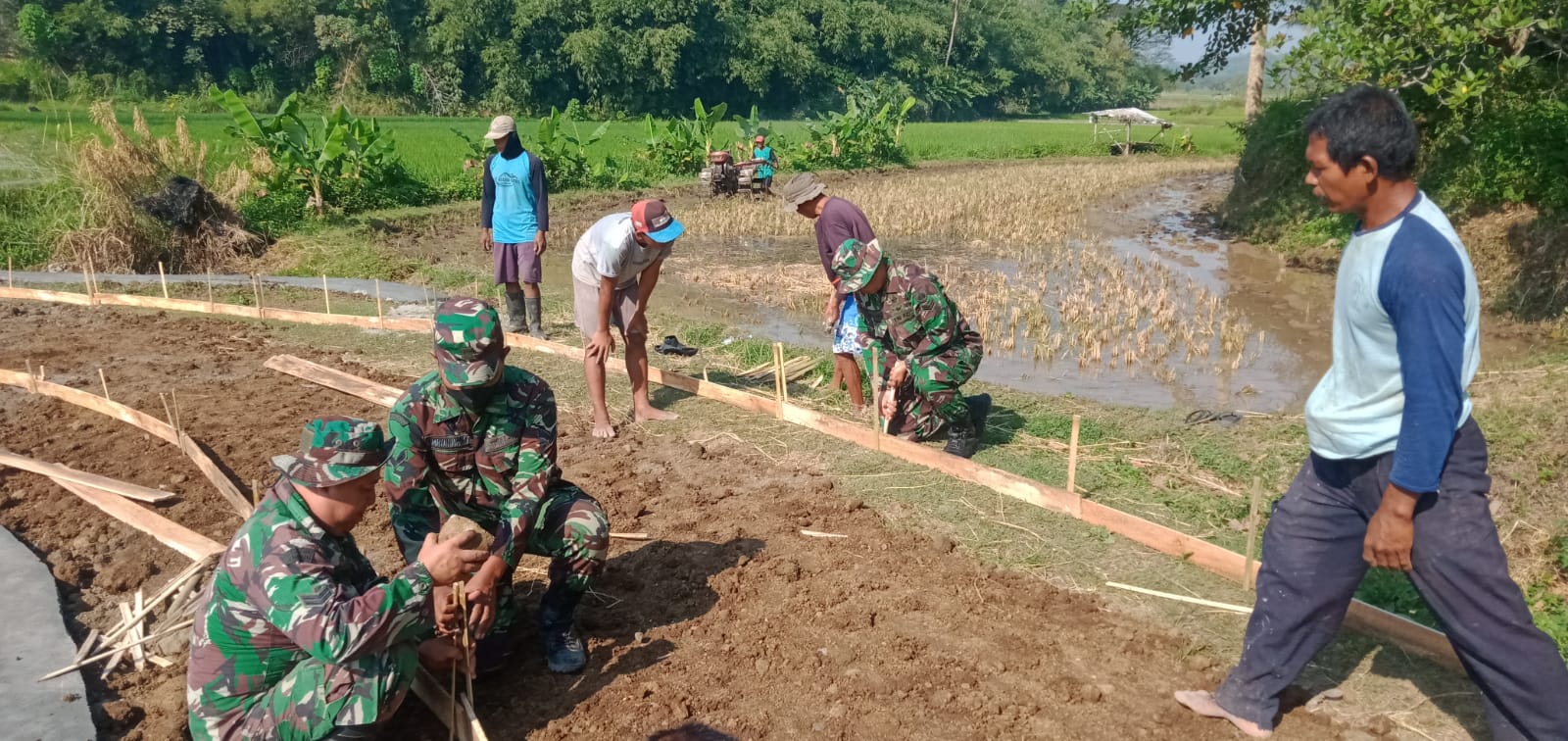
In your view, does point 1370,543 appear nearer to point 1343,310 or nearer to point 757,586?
point 1343,310

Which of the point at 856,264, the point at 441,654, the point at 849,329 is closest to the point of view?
the point at 441,654

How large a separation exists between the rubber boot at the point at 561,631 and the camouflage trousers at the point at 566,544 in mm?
46

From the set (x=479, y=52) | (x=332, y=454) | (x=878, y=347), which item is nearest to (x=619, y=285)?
(x=878, y=347)

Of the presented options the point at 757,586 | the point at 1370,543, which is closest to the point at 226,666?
the point at 757,586

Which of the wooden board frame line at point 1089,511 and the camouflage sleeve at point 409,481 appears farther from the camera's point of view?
the wooden board frame line at point 1089,511

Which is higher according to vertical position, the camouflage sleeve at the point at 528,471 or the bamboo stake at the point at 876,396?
the camouflage sleeve at the point at 528,471

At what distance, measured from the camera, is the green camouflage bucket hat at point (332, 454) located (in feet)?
8.43

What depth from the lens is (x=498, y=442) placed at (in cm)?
350

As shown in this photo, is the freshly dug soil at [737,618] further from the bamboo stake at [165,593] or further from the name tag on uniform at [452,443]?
the name tag on uniform at [452,443]

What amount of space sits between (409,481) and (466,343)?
23.9 inches

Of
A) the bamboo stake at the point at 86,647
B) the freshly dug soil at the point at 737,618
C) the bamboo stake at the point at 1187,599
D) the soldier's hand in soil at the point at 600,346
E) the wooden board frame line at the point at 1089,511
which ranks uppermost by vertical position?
the soldier's hand in soil at the point at 600,346

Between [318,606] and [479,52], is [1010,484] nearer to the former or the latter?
[318,606]

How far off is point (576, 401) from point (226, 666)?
414cm

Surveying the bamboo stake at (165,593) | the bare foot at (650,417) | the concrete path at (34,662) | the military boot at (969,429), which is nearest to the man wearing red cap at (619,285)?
the bare foot at (650,417)
